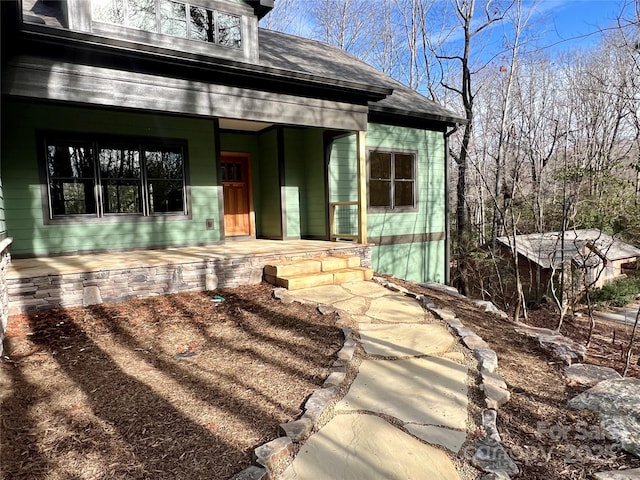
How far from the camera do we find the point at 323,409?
2346 millimetres

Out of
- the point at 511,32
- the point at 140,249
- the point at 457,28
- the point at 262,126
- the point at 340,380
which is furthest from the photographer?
the point at 457,28

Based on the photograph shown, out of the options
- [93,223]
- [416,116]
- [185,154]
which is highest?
[416,116]

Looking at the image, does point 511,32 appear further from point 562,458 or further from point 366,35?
point 562,458

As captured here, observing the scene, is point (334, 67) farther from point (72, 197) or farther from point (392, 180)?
point (72, 197)

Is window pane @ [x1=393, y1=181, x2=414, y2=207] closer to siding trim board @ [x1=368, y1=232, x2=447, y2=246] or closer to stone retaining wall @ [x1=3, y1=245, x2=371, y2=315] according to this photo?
siding trim board @ [x1=368, y1=232, x2=447, y2=246]

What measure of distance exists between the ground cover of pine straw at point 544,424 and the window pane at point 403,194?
435 cm

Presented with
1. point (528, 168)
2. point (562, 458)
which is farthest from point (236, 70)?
point (528, 168)

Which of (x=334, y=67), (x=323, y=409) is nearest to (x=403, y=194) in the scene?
(x=334, y=67)

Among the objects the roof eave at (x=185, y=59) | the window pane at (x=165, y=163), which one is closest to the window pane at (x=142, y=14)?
the roof eave at (x=185, y=59)

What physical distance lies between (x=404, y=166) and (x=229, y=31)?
13.8 ft

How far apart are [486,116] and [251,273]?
1644 cm

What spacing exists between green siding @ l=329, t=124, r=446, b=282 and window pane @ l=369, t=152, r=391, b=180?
0.21 metres

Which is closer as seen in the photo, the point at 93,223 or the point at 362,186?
the point at 93,223

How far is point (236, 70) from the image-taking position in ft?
16.1
